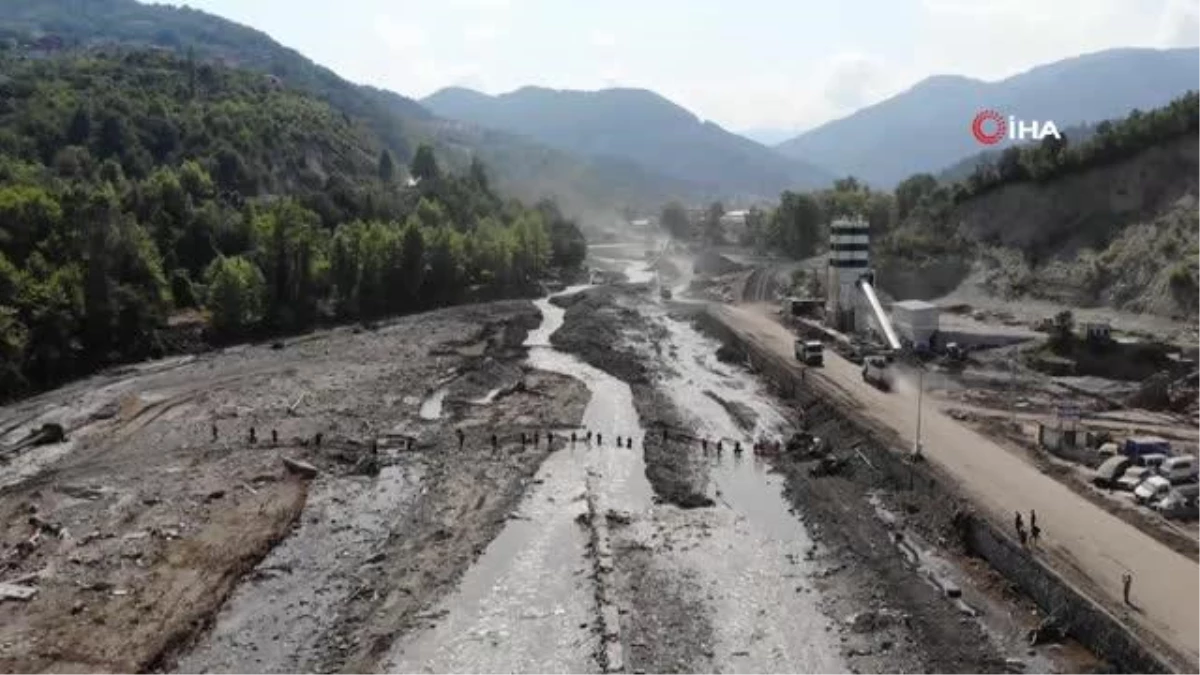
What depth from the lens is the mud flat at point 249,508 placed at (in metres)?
34.2

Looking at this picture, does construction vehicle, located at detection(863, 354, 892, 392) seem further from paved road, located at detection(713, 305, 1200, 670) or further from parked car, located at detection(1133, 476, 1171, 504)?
parked car, located at detection(1133, 476, 1171, 504)

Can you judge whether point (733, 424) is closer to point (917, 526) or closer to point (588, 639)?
point (917, 526)

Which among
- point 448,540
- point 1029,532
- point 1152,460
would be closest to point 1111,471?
point 1152,460

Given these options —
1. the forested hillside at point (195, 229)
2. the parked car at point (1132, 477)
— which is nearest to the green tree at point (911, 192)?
the forested hillside at point (195, 229)

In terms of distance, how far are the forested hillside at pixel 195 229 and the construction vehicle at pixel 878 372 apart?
57.8m

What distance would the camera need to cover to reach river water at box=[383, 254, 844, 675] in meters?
33.4

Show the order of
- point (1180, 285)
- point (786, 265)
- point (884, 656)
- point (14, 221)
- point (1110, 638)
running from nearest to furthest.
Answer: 1. point (1110, 638)
2. point (884, 656)
3. point (1180, 285)
4. point (14, 221)
5. point (786, 265)

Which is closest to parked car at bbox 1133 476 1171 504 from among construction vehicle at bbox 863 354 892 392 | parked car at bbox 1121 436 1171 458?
parked car at bbox 1121 436 1171 458

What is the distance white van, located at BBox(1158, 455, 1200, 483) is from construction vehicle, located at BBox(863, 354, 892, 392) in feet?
78.6

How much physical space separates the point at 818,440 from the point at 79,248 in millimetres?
63448

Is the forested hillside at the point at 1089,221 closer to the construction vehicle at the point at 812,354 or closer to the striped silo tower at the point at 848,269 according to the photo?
the striped silo tower at the point at 848,269

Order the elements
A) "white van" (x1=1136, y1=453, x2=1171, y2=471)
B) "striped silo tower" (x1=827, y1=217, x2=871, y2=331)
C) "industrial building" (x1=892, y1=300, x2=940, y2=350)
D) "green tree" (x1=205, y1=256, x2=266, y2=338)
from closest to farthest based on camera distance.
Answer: "white van" (x1=1136, y1=453, x2=1171, y2=471), "industrial building" (x1=892, y1=300, x2=940, y2=350), "striped silo tower" (x1=827, y1=217, x2=871, y2=331), "green tree" (x1=205, y1=256, x2=266, y2=338)

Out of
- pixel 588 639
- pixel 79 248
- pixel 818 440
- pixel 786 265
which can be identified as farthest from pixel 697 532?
pixel 786 265

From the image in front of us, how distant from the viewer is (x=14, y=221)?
8731 centimetres
